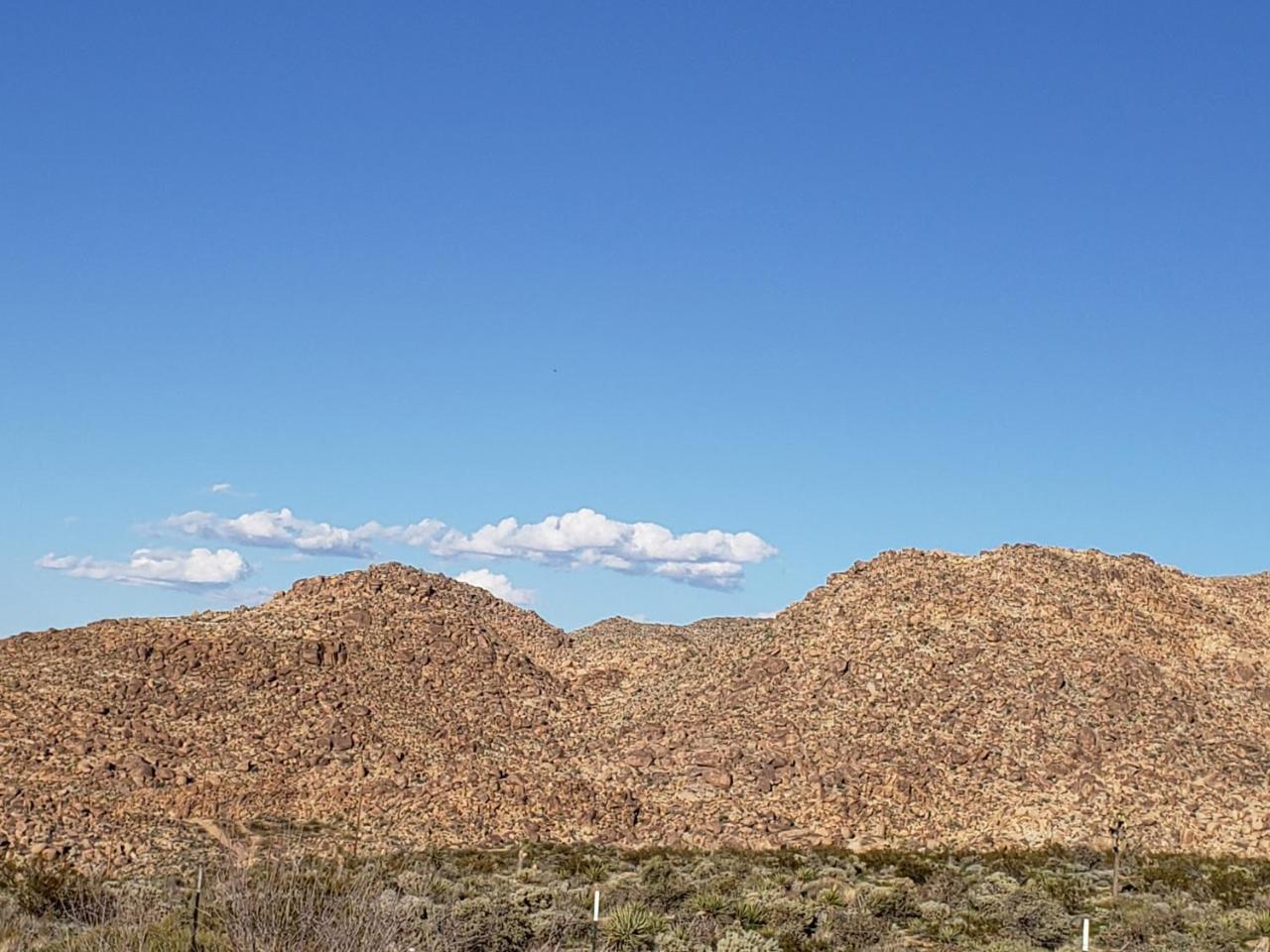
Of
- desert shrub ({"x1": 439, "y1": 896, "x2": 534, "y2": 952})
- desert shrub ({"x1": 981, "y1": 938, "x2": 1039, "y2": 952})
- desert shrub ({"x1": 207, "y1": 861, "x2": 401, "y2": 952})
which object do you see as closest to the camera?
desert shrub ({"x1": 207, "y1": 861, "x2": 401, "y2": 952})

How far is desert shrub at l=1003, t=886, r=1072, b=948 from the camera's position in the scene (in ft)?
62.1

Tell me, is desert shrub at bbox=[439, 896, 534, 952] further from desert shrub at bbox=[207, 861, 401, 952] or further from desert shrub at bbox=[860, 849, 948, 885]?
desert shrub at bbox=[860, 849, 948, 885]

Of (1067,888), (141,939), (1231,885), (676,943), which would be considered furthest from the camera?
(1231,885)

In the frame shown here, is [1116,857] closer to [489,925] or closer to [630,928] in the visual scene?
[630,928]

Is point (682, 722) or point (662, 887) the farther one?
point (682, 722)

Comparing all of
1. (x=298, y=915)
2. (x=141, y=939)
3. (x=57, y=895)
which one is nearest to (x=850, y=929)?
(x=298, y=915)

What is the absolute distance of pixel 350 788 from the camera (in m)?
30.9

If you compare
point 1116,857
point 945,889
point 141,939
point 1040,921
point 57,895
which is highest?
point 141,939

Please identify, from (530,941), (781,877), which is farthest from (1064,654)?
(530,941)

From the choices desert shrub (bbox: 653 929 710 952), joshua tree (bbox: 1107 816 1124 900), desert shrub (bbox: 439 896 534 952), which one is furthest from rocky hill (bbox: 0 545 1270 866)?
desert shrub (bbox: 653 929 710 952)

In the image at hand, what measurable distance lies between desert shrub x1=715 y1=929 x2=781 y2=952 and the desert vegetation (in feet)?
0.10

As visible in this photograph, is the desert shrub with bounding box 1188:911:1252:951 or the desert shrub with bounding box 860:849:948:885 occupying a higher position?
the desert shrub with bounding box 860:849:948:885

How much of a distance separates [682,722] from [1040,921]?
680 inches

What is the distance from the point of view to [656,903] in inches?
806
